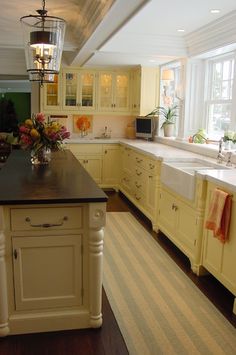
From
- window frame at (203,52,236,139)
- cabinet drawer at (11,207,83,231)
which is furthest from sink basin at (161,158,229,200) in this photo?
cabinet drawer at (11,207,83,231)

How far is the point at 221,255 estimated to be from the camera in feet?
A: 10.0

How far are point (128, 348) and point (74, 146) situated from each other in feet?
15.7

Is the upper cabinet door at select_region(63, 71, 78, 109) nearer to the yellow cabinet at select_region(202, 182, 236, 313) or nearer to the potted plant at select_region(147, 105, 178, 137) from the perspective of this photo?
the potted plant at select_region(147, 105, 178, 137)

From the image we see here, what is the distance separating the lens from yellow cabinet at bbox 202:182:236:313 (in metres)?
2.87

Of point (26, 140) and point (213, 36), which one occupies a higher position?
point (213, 36)

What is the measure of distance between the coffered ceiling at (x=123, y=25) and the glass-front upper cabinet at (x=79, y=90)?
2.64ft

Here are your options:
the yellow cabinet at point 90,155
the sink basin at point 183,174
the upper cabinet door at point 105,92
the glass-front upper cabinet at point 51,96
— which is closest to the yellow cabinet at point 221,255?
the sink basin at point 183,174

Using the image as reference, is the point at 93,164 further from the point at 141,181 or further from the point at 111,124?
the point at 141,181

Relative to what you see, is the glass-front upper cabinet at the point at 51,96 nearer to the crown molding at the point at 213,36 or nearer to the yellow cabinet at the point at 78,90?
the yellow cabinet at the point at 78,90

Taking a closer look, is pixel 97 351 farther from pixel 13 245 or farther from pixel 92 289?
pixel 13 245

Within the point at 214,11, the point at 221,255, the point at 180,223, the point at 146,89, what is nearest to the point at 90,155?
the point at 146,89

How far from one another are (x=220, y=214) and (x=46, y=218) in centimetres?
133

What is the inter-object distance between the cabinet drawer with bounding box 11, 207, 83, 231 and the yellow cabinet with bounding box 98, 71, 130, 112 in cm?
507

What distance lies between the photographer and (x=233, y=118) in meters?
4.41
